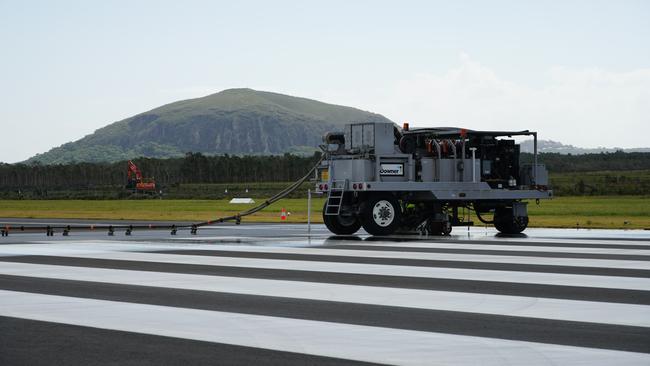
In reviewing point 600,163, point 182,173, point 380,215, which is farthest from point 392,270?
point 182,173

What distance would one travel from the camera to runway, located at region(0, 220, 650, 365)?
7.95 m

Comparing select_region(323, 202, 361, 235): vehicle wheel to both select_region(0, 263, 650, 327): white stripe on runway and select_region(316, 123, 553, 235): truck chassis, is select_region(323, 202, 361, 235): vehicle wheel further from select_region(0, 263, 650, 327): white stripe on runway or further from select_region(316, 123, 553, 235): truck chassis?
select_region(0, 263, 650, 327): white stripe on runway

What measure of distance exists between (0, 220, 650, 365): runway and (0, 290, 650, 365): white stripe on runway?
0.02m

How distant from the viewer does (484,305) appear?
10.8m

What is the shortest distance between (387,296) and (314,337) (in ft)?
9.96

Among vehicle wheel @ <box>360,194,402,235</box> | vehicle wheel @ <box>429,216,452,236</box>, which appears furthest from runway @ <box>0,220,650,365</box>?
vehicle wheel @ <box>429,216,452,236</box>

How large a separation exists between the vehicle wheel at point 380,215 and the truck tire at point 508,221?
11.5 feet

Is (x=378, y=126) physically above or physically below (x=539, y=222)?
above

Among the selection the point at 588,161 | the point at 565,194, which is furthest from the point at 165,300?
the point at 588,161

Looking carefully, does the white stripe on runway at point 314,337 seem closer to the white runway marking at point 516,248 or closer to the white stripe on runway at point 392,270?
the white stripe on runway at point 392,270

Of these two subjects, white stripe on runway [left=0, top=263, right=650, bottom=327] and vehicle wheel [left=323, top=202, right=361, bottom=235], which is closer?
white stripe on runway [left=0, top=263, right=650, bottom=327]

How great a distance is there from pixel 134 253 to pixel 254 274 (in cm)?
510

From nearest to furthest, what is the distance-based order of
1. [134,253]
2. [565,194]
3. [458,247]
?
[134,253] < [458,247] < [565,194]

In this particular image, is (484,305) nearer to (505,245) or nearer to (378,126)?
(505,245)
